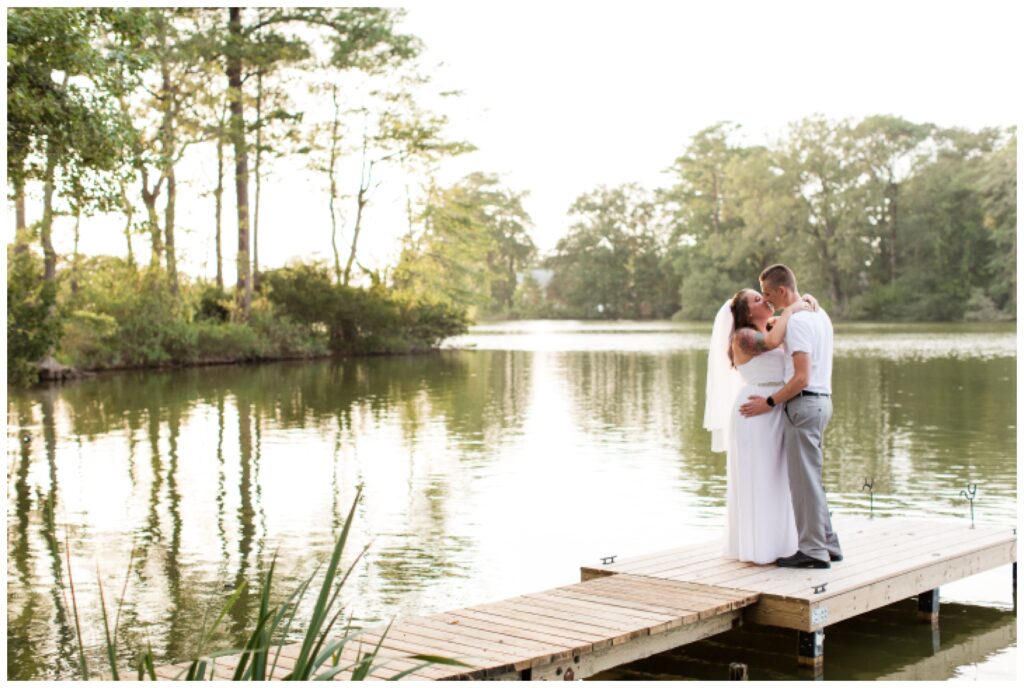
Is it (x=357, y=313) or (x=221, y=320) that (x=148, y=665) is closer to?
(x=221, y=320)

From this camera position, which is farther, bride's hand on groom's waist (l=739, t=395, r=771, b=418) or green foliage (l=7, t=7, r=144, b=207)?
green foliage (l=7, t=7, r=144, b=207)

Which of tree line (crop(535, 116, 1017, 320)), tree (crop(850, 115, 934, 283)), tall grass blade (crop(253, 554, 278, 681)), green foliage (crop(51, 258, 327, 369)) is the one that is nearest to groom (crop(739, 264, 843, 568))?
tall grass blade (crop(253, 554, 278, 681))

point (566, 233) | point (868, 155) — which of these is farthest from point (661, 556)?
point (566, 233)

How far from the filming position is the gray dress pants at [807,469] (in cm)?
723

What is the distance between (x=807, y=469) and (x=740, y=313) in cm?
94

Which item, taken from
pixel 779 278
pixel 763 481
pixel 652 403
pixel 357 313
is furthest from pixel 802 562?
pixel 357 313

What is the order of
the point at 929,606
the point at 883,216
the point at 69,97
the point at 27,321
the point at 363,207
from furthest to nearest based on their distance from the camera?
the point at 883,216 < the point at 363,207 < the point at 27,321 < the point at 69,97 < the point at 929,606

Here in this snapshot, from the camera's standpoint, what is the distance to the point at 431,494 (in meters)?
12.8

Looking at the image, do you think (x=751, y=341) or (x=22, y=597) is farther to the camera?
(x=22, y=597)

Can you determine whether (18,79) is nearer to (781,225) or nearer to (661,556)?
(661,556)

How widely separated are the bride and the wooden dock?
18cm

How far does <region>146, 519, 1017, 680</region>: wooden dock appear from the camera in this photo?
567 centimetres

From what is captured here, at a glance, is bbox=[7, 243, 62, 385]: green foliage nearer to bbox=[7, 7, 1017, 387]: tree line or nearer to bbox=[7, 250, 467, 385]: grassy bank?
bbox=[7, 7, 1017, 387]: tree line

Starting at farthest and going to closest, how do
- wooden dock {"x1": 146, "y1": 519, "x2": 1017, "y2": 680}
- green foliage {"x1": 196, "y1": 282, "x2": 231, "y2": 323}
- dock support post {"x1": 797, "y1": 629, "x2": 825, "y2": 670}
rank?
green foliage {"x1": 196, "y1": 282, "x2": 231, "y2": 323}
dock support post {"x1": 797, "y1": 629, "x2": 825, "y2": 670}
wooden dock {"x1": 146, "y1": 519, "x2": 1017, "y2": 680}
